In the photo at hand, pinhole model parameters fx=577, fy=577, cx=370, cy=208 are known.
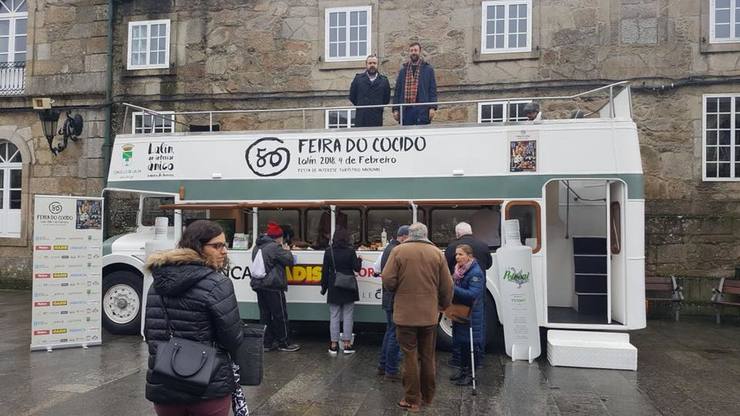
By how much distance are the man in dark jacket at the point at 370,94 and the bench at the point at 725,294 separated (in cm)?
736

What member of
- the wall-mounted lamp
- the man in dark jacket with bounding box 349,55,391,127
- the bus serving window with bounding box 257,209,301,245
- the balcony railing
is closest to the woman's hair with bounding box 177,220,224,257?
the bus serving window with bounding box 257,209,301,245

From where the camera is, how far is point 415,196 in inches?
322

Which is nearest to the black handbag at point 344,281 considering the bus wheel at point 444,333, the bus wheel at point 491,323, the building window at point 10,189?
the bus wheel at point 444,333

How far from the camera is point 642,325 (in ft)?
24.6

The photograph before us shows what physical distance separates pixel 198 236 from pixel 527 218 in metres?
5.70

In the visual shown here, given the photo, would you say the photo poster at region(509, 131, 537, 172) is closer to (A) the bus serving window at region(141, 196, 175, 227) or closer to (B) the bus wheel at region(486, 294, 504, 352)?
(B) the bus wheel at region(486, 294, 504, 352)

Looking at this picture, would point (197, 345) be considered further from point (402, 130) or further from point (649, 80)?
point (649, 80)

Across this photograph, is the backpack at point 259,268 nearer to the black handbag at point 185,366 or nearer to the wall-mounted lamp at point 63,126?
the black handbag at point 185,366

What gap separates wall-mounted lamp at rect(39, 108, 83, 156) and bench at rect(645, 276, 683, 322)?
13.6 metres

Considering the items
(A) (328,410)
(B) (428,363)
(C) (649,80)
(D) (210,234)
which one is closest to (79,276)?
(A) (328,410)

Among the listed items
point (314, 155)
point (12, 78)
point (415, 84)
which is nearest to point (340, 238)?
point (314, 155)

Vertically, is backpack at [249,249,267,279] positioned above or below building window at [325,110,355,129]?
below

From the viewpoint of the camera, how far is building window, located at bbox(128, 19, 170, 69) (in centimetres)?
1424

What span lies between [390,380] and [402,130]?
358 centimetres
